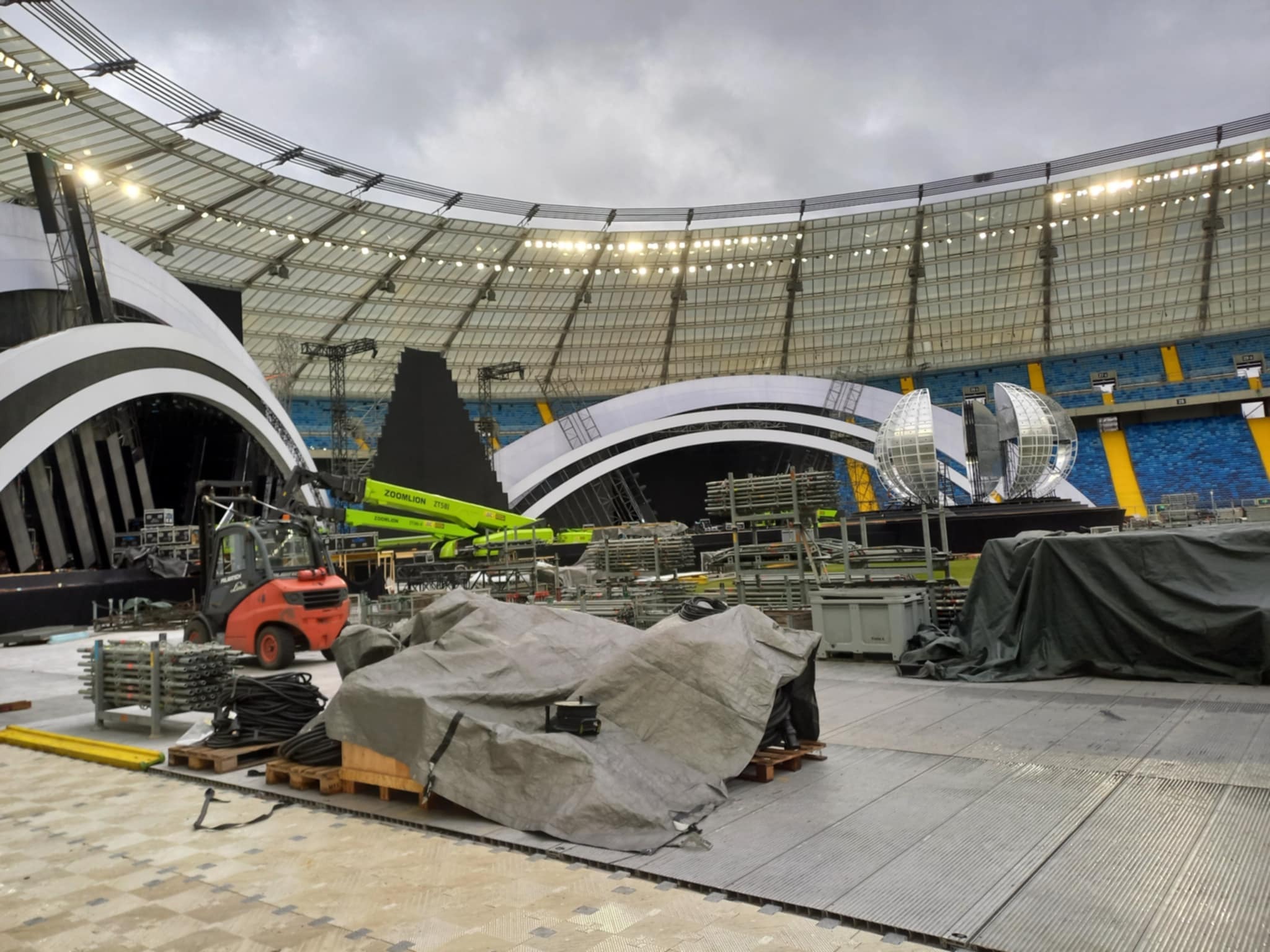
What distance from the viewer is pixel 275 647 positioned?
45.8 ft

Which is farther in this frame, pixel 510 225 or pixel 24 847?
pixel 510 225

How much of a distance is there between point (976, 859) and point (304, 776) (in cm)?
497

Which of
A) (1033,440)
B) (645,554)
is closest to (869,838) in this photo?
(645,554)

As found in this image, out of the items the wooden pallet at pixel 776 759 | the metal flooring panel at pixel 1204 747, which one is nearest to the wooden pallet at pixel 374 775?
the wooden pallet at pixel 776 759

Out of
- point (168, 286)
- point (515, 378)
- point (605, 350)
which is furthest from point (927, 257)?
point (168, 286)

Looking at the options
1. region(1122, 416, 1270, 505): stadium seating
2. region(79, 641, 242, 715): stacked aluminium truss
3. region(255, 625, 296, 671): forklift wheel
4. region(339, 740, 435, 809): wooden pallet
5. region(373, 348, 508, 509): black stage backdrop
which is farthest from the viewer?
region(1122, 416, 1270, 505): stadium seating

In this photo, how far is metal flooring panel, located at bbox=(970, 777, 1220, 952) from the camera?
388 centimetres

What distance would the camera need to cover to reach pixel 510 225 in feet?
160

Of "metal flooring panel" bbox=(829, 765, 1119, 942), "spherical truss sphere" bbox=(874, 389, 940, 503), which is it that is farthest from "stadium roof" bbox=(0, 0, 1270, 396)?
"metal flooring panel" bbox=(829, 765, 1119, 942)

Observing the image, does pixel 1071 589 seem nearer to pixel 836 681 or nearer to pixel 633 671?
pixel 836 681

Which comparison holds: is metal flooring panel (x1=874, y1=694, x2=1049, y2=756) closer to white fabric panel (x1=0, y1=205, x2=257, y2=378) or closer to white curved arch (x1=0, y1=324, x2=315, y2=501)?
white curved arch (x1=0, y1=324, x2=315, y2=501)

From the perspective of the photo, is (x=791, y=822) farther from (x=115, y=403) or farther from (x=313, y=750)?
(x=115, y=403)

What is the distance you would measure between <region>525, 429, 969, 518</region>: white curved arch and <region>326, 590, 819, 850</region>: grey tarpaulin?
37.7 metres

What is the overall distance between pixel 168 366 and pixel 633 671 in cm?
2561
